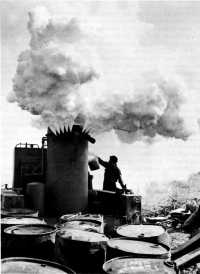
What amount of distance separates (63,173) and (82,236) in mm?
4703

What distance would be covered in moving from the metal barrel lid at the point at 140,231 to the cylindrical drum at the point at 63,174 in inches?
144

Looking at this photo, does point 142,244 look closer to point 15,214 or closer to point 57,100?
point 15,214

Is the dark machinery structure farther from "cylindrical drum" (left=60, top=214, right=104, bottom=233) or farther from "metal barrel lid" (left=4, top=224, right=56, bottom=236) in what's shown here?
"metal barrel lid" (left=4, top=224, right=56, bottom=236)

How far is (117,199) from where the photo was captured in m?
11.0

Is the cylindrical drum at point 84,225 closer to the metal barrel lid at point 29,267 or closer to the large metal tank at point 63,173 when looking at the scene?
the metal barrel lid at point 29,267

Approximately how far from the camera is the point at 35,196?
31.9 feet

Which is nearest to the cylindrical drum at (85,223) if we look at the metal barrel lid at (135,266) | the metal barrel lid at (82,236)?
the metal barrel lid at (82,236)

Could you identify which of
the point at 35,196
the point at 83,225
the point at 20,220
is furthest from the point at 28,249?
the point at 35,196

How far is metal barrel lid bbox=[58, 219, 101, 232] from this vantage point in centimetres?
641

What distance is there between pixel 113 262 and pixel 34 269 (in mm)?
1257

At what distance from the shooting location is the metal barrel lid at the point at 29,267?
4114 millimetres

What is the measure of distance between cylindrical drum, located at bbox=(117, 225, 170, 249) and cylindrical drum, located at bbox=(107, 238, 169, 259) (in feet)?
0.53

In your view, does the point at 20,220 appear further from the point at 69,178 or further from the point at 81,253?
the point at 69,178

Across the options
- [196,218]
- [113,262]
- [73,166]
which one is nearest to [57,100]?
[73,166]
